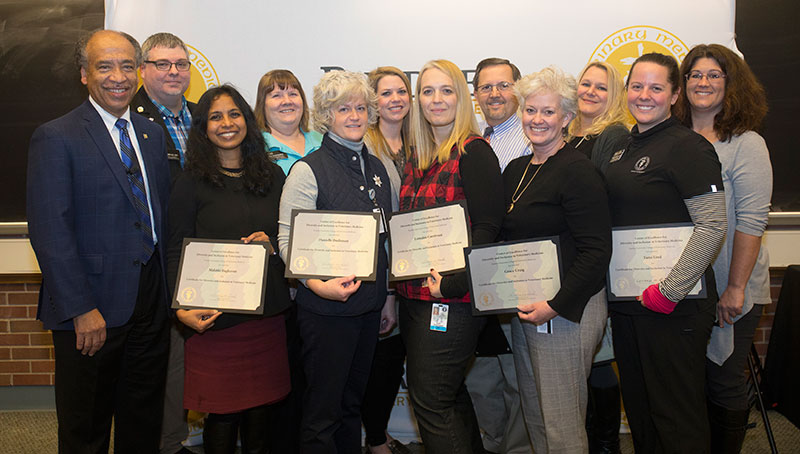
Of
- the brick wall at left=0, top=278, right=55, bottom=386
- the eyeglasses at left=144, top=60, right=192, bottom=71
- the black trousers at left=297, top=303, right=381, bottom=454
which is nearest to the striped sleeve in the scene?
the black trousers at left=297, top=303, right=381, bottom=454

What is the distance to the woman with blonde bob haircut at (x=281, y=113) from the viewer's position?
10.2 ft

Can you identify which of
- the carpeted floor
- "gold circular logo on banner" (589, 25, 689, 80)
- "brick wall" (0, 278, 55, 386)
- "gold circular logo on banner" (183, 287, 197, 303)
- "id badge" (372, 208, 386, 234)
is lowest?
the carpeted floor

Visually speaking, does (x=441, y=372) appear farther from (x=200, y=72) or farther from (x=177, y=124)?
(x=200, y=72)

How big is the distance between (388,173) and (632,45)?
2.06 meters

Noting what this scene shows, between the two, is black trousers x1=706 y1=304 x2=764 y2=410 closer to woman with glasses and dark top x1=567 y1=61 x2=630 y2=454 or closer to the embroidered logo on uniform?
woman with glasses and dark top x1=567 y1=61 x2=630 y2=454

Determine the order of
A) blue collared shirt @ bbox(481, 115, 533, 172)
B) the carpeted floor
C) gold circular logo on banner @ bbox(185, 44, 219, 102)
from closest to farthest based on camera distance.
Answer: blue collared shirt @ bbox(481, 115, 533, 172), the carpeted floor, gold circular logo on banner @ bbox(185, 44, 219, 102)

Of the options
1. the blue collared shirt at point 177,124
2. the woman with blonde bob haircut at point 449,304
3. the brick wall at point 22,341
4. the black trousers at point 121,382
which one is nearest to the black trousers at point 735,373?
the woman with blonde bob haircut at point 449,304

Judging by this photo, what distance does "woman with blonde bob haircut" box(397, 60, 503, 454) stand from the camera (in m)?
2.27

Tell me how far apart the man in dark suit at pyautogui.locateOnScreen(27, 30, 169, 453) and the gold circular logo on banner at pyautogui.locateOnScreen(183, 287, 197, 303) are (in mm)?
258

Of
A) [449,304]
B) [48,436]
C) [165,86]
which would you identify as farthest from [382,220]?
[48,436]

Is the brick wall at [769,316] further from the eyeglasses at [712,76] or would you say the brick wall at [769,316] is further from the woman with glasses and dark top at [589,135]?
the eyeglasses at [712,76]

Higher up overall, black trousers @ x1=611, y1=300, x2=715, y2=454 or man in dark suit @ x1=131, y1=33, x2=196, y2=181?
man in dark suit @ x1=131, y1=33, x2=196, y2=181

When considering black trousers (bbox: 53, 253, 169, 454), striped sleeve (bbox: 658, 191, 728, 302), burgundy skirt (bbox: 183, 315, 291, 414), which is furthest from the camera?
burgundy skirt (bbox: 183, 315, 291, 414)

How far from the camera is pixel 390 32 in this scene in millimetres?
3773
